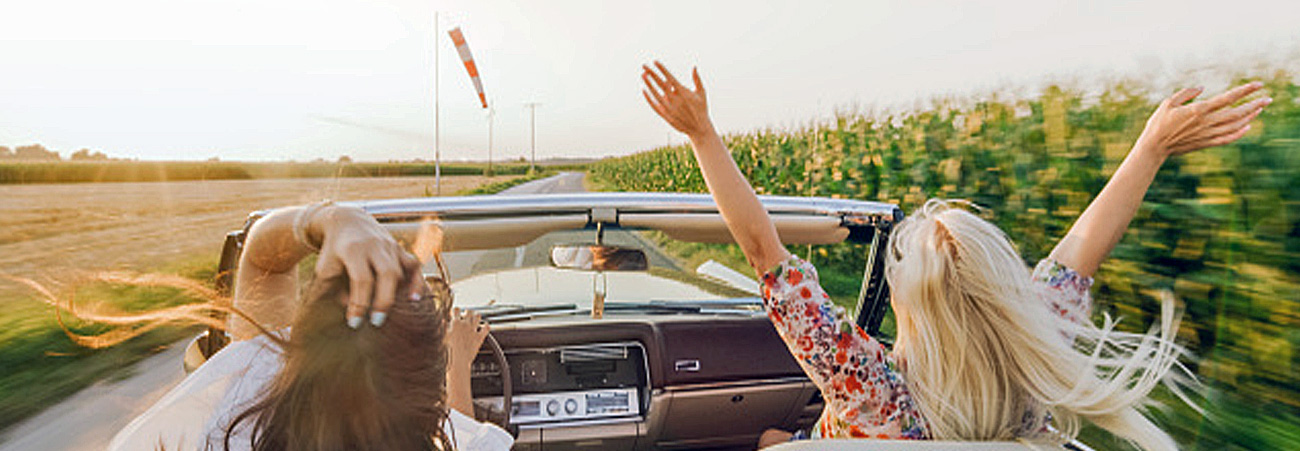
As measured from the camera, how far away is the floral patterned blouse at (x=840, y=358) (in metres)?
1.60

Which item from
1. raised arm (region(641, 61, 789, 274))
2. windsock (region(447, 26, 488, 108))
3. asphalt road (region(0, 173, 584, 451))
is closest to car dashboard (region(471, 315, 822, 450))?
raised arm (region(641, 61, 789, 274))

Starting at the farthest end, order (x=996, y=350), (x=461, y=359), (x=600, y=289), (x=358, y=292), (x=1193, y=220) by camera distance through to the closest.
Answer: (x=1193, y=220), (x=600, y=289), (x=461, y=359), (x=996, y=350), (x=358, y=292)

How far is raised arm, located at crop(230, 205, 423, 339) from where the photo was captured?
1113 mm

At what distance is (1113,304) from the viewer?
5.13 metres

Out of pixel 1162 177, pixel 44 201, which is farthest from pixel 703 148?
pixel 44 201

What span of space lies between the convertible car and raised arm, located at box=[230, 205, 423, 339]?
2.70 feet

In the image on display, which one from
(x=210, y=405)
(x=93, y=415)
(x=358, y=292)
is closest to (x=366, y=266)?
(x=358, y=292)

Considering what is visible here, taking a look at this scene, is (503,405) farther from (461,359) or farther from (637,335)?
(461,359)

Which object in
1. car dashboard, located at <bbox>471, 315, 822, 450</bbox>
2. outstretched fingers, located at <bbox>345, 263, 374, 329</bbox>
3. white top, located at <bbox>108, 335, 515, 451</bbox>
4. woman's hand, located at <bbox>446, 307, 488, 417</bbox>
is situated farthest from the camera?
car dashboard, located at <bbox>471, 315, 822, 450</bbox>

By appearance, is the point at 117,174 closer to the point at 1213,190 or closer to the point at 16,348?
the point at 16,348

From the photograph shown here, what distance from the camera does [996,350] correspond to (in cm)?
153

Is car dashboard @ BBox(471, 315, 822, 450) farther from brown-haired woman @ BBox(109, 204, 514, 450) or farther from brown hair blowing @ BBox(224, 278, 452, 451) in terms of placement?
brown hair blowing @ BBox(224, 278, 452, 451)

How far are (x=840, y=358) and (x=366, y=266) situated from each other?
39.5 inches

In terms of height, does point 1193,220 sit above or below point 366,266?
below
